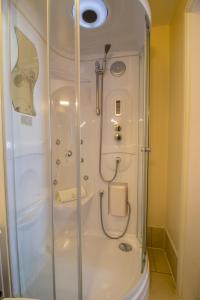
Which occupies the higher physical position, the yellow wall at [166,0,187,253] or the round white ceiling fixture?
the round white ceiling fixture

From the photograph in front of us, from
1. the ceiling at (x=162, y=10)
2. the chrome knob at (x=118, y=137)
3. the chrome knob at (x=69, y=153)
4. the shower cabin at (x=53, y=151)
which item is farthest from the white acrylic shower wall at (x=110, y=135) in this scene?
the chrome knob at (x=69, y=153)

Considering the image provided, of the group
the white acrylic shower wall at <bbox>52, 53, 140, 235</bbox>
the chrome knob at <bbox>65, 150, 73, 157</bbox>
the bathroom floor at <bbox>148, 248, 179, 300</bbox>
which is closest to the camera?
the chrome knob at <bbox>65, 150, 73, 157</bbox>

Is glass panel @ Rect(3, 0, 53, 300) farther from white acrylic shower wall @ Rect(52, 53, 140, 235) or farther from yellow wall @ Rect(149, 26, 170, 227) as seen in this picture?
yellow wall @ Rect(149, 26, 170, 227)

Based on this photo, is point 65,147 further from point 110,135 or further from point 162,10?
point 162,10

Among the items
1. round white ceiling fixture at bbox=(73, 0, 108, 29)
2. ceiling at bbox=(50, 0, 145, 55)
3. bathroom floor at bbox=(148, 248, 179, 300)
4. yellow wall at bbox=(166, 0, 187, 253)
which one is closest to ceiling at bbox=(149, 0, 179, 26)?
yellow wall at bbox=(166, 0, 187, 253)

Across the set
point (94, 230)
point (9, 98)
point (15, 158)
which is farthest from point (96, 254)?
point (9, 98)

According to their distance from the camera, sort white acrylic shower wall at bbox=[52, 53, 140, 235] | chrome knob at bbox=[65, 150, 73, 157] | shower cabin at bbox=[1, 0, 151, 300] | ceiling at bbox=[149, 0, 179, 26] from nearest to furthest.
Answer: shower cabin at bbox=[1, 0, 151, 300]
chrome knob at bbox=[65, 150, 73, 157]
ceiling at bbox=[149, 0, 179, 26]
white acrylic shower wall at bbox=[52, 53, 140, 235]

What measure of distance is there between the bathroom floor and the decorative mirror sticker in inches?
68.7

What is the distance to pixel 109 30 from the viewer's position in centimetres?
A: 161

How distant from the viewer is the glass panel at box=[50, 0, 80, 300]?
1.11 m

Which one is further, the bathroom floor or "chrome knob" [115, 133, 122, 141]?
"chrome knob" [115, 133, 122, 141]

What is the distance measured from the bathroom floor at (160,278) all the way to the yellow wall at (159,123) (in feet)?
1.08

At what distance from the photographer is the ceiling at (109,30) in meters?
1.17

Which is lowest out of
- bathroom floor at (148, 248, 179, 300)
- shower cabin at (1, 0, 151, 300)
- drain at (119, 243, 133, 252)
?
bathroom floor at (148, 248, 179, 300)
